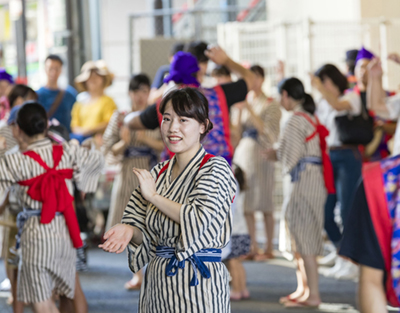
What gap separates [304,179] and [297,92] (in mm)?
545

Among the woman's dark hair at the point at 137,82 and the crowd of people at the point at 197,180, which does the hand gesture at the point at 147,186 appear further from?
the woman's dark hair at the point at 137,82

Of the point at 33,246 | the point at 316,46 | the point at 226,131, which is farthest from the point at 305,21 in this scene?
the point at 33,246

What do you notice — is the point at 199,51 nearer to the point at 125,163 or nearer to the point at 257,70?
the point at 125,163

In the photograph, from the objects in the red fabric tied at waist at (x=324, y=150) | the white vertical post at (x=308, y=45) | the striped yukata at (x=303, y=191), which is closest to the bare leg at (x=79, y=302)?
→ the striped yukata at (x=303, y=191)

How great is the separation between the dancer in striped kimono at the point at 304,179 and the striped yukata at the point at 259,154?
4.15 ft

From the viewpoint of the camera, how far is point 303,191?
3.89 meters

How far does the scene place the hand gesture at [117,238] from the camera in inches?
66.9

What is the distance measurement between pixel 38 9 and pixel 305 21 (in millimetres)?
4446

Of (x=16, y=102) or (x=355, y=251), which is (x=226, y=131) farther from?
(x=355, y=251)

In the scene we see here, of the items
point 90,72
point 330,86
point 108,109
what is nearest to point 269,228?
point 330,86

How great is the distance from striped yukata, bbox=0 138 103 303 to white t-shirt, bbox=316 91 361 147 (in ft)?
7.23

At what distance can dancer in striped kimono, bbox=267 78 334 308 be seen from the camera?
3.84 metres

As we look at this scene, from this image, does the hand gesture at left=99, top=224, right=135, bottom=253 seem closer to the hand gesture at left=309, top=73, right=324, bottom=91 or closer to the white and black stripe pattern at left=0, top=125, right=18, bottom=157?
the white and black stripe pattern at left=0, top=125, right=18, bottom=157

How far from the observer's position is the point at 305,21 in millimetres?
6078
